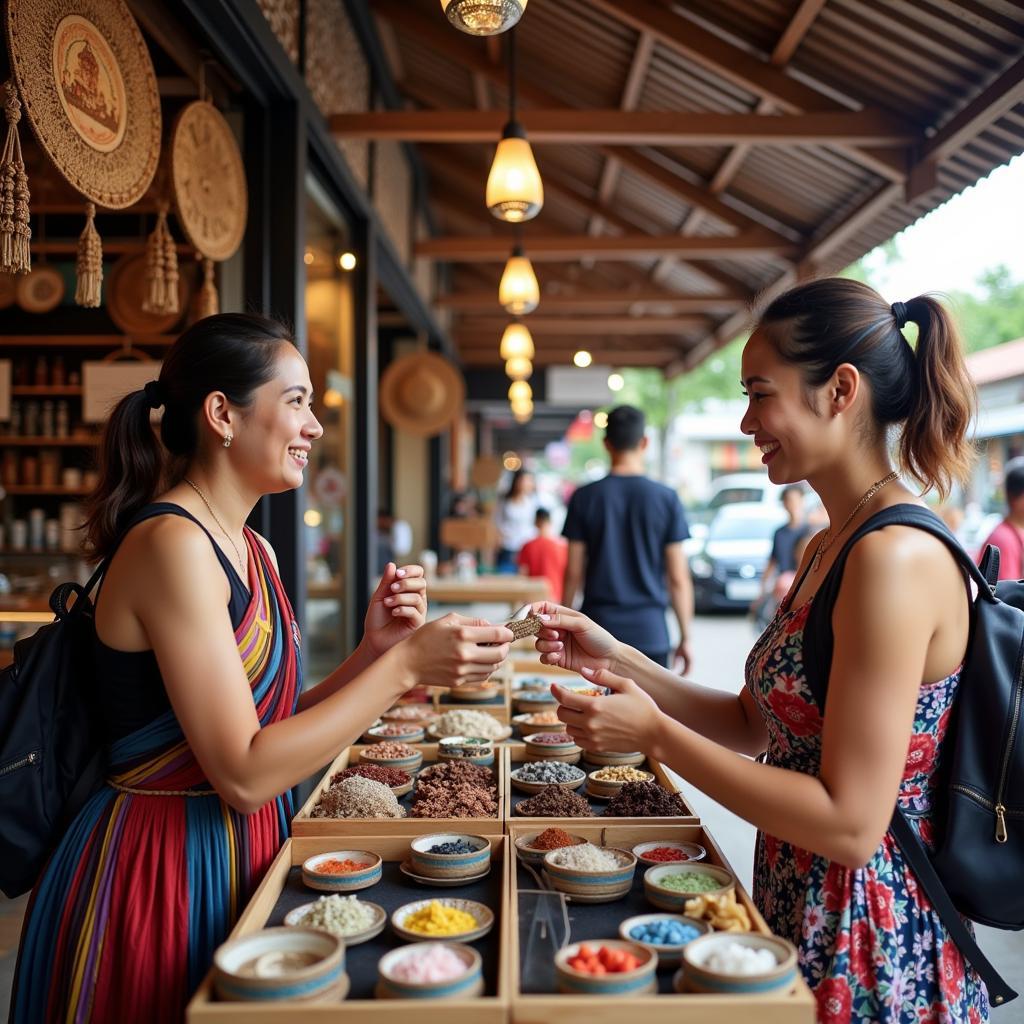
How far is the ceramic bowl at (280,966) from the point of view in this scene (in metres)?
1.28

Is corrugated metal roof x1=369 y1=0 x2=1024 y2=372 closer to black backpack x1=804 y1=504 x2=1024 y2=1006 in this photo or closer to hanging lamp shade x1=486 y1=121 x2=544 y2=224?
hanging lamp shade x1=486 y1=121 x2=544 y2=224

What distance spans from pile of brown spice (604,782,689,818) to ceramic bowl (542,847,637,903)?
341 millimetres

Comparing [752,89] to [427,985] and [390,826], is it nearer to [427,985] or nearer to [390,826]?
[390,826]

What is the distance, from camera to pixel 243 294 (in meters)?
3.92

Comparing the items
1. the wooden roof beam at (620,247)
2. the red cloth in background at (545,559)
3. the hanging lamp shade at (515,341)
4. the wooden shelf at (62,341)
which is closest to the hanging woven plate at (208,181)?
the wooden shelf at (62,341)

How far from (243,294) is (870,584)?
3165mm

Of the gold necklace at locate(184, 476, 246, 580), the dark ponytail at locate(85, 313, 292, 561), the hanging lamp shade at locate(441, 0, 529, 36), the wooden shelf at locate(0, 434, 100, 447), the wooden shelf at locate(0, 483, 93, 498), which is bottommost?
the gold necklace at locate(184, 476, 246, 580)

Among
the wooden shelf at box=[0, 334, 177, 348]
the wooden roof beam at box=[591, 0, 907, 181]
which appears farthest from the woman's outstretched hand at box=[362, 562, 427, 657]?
the wooden shelf at box=[0, 334, 177, 348]

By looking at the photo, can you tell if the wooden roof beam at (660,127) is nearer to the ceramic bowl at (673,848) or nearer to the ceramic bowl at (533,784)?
the ceramic bowl at (533,784)

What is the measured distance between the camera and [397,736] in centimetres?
281

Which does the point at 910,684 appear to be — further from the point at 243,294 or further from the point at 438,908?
the point at 243,294

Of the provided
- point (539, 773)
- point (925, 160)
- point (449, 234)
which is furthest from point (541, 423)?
point (539, 773)

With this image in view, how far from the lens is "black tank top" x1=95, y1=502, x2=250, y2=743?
5.40ft

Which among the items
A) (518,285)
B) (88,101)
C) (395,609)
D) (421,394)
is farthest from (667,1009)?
(421,394)
